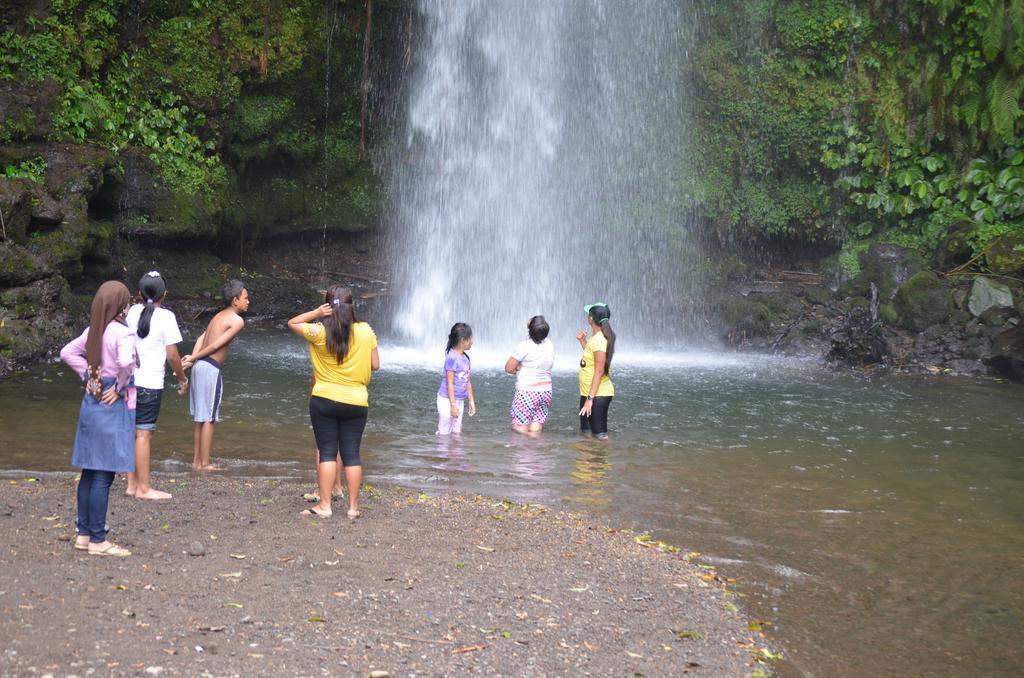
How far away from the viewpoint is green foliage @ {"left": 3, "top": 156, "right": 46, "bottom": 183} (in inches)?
631

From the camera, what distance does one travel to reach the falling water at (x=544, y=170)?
22.7 m

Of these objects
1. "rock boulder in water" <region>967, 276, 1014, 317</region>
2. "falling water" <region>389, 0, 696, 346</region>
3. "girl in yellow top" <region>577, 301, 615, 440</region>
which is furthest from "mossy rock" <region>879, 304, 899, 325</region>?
"girl in yellow top" <region>577, 301, 615, 440</region>

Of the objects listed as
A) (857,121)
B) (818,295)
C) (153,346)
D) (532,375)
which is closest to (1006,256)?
(818,295)

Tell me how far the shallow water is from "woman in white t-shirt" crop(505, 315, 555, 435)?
23 cm

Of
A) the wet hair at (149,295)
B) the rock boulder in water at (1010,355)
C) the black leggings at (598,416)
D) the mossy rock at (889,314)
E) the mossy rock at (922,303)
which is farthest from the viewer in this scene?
the mossy rock at (889,314)

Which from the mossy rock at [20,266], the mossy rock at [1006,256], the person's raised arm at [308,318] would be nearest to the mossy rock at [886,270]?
the mossy rock at [1006,256]

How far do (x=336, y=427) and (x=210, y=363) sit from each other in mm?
1837

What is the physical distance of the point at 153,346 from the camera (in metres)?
7.16

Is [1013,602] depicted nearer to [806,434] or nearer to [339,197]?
[806,434]

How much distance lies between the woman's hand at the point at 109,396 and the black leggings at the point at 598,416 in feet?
18.6

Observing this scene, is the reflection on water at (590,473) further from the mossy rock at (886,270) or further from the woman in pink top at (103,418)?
the mossy rock at (886,270)

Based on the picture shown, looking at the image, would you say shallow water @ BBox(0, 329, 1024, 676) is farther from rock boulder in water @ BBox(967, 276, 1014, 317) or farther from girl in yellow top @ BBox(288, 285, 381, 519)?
rock boulder in water @ BBox(967, 276, 1014, 317)

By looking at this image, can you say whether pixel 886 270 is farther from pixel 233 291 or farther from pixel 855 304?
pixel 233 291

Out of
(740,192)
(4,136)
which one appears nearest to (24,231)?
(4,136)
